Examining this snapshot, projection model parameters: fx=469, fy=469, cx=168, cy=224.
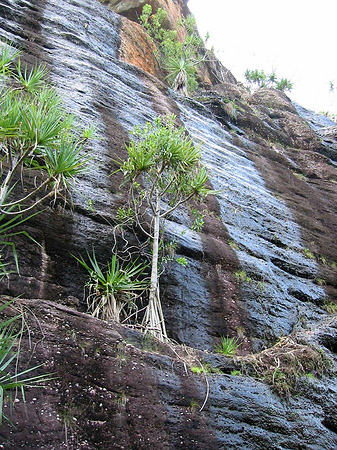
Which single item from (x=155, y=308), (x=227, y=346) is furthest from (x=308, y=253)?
(x=155, y=308)

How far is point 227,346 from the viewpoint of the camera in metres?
5.88

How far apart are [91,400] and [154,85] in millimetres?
9224

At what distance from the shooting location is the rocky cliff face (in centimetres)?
384

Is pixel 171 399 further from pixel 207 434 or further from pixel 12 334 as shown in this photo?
pixel 12 334

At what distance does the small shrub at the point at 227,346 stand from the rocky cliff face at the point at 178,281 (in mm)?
138

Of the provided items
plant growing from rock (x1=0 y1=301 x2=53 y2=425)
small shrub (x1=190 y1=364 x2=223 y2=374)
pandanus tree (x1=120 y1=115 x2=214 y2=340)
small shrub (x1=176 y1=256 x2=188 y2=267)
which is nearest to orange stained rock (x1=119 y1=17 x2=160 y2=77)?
pandanus tree (x1=120 y1=115 x2=214 y2=340)

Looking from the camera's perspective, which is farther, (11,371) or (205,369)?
(205,369)

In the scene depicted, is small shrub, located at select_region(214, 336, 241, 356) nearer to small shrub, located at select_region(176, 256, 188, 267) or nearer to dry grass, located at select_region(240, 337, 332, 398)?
dry grass, located at select_region(240, 337, 332, 398)

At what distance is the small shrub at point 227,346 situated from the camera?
583 centimetres

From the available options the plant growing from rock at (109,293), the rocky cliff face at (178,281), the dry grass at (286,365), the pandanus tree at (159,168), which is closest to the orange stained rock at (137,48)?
the rocky cliff face at (178,281)

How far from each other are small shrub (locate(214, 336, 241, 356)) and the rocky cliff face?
138 mm

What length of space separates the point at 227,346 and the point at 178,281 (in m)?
1.08

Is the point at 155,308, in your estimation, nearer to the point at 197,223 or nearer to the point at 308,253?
the point at 197,223

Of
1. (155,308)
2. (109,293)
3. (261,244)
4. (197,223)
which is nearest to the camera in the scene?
(109,293)
